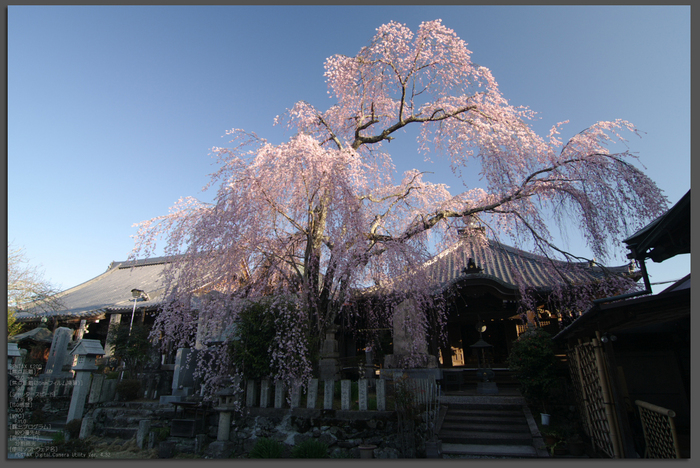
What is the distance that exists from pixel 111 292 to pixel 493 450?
22.6 metres

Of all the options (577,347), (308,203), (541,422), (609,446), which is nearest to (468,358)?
(541,422)

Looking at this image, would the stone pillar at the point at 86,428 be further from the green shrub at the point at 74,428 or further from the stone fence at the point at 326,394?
the stone fence at the point at 326,394

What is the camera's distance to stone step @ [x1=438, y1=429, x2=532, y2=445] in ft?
23.5

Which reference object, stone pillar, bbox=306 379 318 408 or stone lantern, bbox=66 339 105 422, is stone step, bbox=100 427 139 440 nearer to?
stone lantern, bbox=66 339 105 422

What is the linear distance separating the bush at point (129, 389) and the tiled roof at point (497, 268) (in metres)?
9.38

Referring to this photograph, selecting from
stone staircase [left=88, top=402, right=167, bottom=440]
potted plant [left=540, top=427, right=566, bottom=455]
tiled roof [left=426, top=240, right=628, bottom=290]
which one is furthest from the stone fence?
tiled roof [left=426, top=240, right=628, bottom=290]

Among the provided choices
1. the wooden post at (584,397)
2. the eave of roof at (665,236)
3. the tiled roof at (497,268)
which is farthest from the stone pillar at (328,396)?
the eave of roof at (665,236)

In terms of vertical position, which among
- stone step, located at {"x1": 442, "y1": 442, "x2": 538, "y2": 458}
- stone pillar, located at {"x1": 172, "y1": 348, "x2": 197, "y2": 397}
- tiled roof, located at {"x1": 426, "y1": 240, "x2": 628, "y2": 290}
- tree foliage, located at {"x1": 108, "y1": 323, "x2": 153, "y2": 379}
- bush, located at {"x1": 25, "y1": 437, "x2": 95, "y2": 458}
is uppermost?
tiled roof, located at {"x1": 426, "y1": 240, "x2": 628, "y2": 290}

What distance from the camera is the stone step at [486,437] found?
7164 mm

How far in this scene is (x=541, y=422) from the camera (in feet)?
26.1

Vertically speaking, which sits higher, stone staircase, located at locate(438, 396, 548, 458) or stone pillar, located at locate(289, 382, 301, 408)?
stone pillar, located at locate(289, 382, 301, 408)

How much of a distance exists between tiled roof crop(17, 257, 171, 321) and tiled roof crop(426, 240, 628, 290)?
11970mm

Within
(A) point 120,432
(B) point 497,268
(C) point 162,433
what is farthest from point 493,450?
(A) point 120,432

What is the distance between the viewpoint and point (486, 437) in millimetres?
7277
